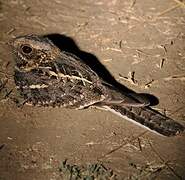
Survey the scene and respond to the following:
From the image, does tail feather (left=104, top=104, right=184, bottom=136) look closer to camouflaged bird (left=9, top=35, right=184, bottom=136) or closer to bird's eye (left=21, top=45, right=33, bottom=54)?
camouflaged bird (left=9, top=35, right=184, bottom=136)

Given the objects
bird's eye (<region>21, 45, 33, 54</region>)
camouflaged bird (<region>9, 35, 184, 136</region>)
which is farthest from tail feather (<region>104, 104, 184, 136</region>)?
bird's eye (<region>21, 45, 33, 54</region>)

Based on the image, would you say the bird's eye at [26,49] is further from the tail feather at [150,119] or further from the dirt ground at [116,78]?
the tail feather at [150,119]

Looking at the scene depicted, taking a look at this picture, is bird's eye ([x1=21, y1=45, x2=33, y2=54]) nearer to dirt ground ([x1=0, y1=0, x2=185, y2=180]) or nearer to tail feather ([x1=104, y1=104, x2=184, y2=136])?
dirt ground ([x1=0, y1=0, x2=185, y2=180])

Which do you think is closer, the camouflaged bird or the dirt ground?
the dirt ground

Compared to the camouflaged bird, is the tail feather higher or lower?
lower

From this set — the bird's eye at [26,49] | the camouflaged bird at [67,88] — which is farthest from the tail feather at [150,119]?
the bird's eye at [26,49]

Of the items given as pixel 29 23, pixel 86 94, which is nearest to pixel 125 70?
pixel 86 94

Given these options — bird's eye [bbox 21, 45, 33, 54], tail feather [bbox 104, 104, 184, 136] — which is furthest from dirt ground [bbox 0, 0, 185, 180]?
bird's eye [bbox 21, 45, 33, 54]

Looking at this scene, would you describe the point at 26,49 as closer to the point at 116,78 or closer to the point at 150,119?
the point at 116,78
